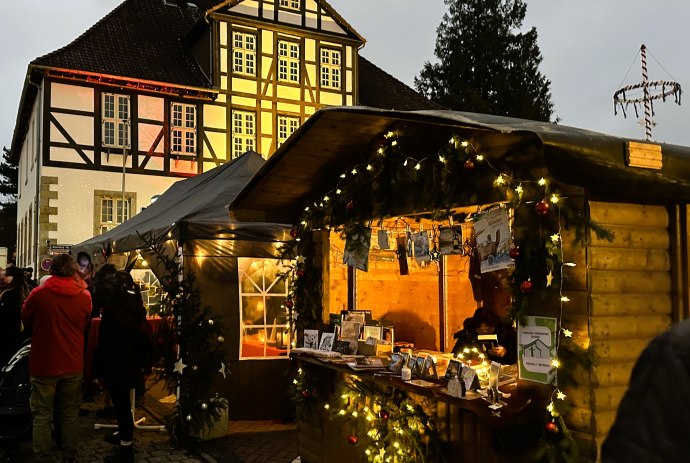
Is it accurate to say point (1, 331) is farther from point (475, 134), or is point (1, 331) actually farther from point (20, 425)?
point (475, 134)

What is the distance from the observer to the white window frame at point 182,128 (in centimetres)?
2005

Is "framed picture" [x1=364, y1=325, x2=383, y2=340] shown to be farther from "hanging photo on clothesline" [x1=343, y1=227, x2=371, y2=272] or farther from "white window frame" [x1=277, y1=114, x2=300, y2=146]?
"white window frame" [x1=277, y1=114, x2=300, y2=146]

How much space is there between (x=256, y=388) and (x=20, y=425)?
2.77 metres

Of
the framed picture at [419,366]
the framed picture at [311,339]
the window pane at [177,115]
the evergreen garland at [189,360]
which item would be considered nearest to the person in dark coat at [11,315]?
the evergreen garland at [189,360]

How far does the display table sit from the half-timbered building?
14.1 metres

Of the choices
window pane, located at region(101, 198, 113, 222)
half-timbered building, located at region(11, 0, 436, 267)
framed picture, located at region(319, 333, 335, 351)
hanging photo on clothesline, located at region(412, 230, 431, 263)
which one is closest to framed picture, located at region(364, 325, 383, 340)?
framed picture, located at region(319, 333, 335, 351)

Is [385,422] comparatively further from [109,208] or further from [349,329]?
[109,208]

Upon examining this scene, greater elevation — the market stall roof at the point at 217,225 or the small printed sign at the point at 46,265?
the market stall roof at the point at 217,225

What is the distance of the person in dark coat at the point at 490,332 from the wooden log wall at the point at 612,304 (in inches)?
85.7

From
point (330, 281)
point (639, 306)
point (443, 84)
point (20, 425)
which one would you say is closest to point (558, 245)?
point (639, 306)

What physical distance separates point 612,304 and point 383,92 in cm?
2243

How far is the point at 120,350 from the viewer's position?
5859 millimetres

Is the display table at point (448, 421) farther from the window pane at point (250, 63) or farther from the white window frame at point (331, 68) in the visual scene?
the white window frame at point (331, 68)

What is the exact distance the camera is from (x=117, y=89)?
1917 cm
